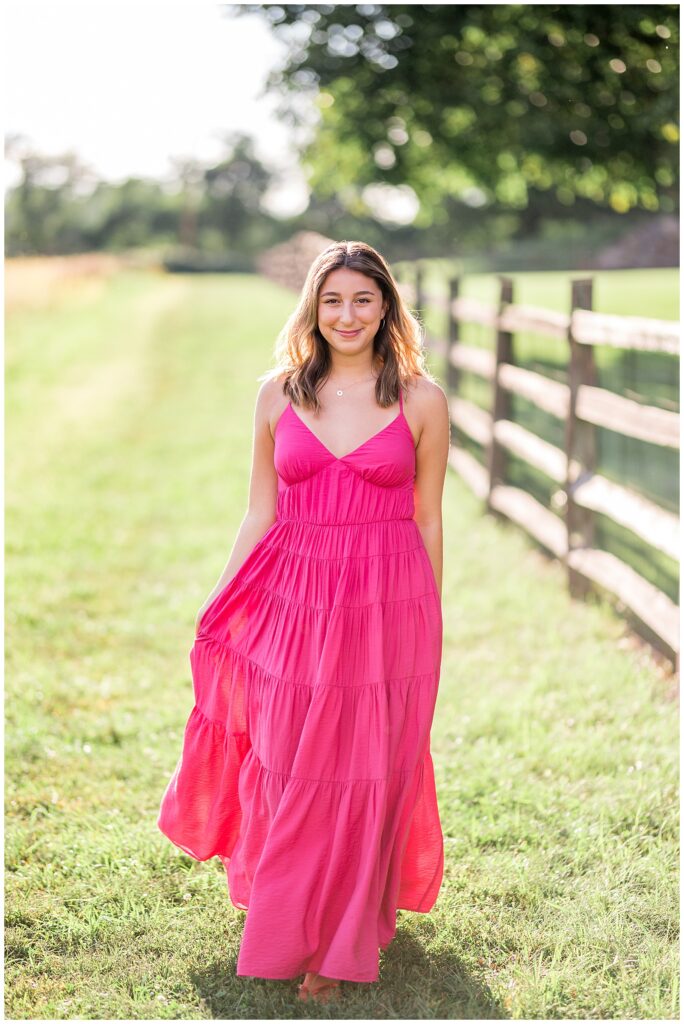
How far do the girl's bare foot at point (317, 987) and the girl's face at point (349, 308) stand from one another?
173 centimetres

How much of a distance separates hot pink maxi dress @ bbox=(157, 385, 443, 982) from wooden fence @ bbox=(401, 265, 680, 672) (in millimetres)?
2251

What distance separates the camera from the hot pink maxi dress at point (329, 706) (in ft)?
9.88

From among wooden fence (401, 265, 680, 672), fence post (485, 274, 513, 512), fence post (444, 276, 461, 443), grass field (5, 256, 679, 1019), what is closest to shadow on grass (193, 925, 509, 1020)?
grass field (5, 256, 679, 1019)

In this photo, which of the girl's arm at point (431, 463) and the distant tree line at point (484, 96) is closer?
the girl's arm at point (431, 463)

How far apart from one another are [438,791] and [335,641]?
4.87 ft

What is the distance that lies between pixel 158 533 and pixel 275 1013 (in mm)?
5575

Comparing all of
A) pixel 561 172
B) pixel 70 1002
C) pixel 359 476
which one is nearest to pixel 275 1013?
pixel 70 1002

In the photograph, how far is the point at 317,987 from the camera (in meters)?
3.06

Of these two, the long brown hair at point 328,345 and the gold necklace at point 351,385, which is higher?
the long brown hair at point 328,345

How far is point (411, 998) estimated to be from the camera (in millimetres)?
3068

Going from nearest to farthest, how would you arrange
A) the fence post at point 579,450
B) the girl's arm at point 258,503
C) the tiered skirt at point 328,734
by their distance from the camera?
the tiered skirt at point 328,734 < the girl's arm at point 258,503 < the fence post at point 579,450

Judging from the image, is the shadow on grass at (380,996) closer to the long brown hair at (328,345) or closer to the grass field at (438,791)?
the grass field at (438,791)

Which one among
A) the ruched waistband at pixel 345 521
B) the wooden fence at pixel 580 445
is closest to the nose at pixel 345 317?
the ruched waistband at pixel 345 521

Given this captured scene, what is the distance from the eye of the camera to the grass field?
10.3 ft
